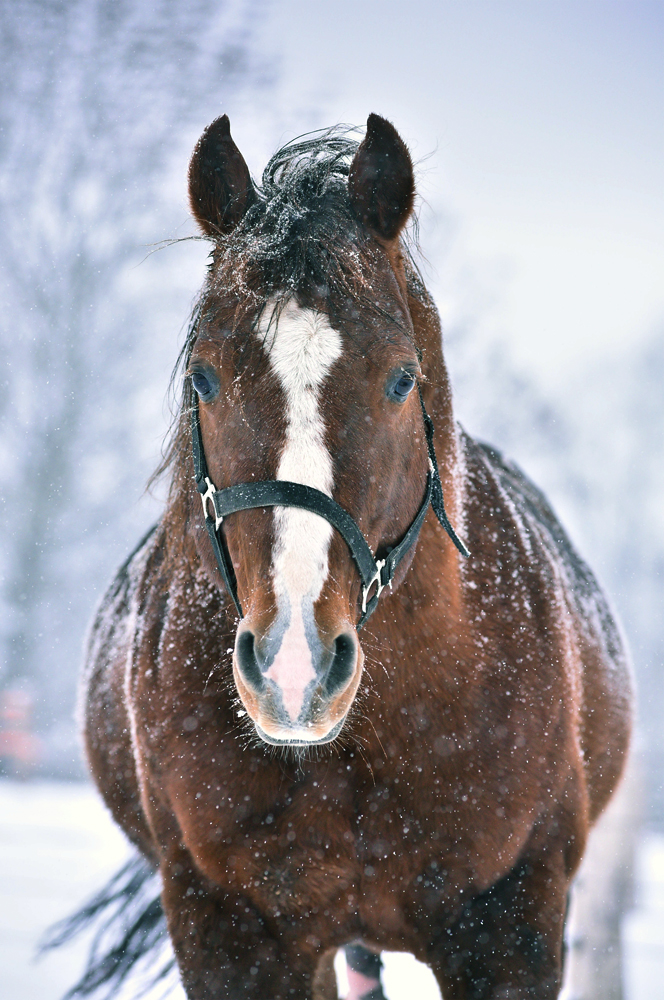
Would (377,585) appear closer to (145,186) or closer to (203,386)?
(203,386)

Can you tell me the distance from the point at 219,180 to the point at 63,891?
4396 millimetres

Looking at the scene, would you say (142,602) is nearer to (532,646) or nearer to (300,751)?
(300,751)

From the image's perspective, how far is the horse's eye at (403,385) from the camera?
1506 mm

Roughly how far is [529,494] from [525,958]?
6.47 ft

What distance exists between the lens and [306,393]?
53.1 inches

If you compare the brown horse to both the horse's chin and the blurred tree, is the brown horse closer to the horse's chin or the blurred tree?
the horse's chin

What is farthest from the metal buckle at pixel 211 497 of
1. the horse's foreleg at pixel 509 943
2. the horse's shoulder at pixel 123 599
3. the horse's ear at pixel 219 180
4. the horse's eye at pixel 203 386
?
the horse's foreleg at pixel 509 943

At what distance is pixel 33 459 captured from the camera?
298 inches

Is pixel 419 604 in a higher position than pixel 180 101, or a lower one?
lower

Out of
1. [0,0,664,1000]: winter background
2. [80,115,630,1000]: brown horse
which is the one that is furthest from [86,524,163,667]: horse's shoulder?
[0,0,664,1000]: winter background

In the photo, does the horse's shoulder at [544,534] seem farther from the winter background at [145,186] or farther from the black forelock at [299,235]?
the winter background at [145,186]

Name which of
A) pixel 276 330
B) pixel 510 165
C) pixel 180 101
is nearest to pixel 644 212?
pixel 510 165

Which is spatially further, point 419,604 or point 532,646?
point 532,646

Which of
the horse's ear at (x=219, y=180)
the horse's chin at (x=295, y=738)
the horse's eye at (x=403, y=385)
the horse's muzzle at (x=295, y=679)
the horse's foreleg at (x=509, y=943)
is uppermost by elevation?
the horse's ear at (x=219, y=180)
